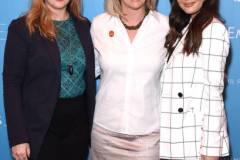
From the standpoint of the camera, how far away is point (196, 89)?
1.61 m

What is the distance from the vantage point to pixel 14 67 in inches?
68.2

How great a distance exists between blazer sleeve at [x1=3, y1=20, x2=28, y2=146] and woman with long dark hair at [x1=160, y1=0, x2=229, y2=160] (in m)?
0.63

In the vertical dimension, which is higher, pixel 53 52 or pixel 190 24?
pixel 190 24

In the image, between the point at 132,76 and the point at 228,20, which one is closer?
the point at 132,76

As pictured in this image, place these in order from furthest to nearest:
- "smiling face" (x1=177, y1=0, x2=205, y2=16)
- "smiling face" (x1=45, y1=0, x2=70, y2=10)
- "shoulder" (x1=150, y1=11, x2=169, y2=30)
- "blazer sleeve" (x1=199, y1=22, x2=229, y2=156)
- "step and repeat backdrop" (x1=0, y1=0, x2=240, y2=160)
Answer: "step and repeat backdrop" (x1=0, y1=0, x2=240, y2=160) < "shoulder" (x1=150, y1=11, x2=169, y2=30) < "smiling face" (x1=45, y1=0, x2=70, y2=10) < "smiling face" (x1=177, y1=0, x2=205, y2=16) < "blazer sleeve" (x1=199, y1=22, x2=229, y2=156)

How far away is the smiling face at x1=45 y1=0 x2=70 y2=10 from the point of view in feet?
5.82

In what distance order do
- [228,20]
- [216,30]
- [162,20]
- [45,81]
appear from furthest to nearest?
[228,20]
[162,20]
[45,81]
[216,30]

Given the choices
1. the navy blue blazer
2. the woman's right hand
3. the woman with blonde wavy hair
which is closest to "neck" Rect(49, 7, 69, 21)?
the woman with blonde wavy hair

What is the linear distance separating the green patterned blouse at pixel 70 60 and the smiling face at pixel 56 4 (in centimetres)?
7

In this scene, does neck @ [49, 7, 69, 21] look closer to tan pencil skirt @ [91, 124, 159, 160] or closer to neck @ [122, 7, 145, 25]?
neck @ [122, 7, 145, 25]

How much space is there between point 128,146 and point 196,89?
0.46 metres

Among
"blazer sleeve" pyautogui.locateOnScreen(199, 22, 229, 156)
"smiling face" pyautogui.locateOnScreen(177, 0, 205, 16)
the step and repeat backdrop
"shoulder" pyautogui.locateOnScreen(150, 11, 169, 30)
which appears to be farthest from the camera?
the step and repeat backdrop

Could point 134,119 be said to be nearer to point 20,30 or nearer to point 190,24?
point 190,24

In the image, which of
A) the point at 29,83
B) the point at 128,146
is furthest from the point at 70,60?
the point at 128,146
